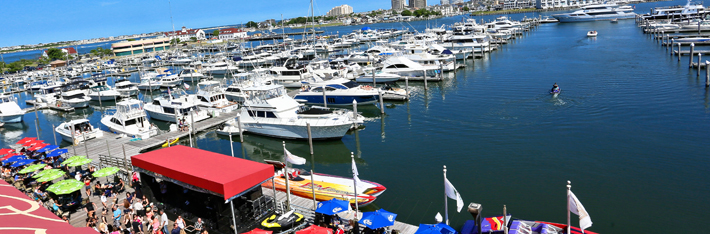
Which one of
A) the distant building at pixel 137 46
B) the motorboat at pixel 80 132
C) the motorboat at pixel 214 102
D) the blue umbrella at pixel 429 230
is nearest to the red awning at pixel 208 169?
the blue umbrella at pixel 429 230

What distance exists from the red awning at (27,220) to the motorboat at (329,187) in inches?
335

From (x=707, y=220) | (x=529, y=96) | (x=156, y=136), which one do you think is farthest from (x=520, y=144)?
(x=156, y=136)

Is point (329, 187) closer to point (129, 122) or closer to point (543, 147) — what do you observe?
point (543, 147)

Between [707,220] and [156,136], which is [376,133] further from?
[707,220]

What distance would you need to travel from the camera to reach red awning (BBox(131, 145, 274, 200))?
50.8ft

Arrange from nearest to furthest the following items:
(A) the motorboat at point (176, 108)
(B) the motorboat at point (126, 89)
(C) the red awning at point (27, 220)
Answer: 1. (C) the red awning at point (27, 220)
2. (A) the motorboat at point (176, 108)
3. (B) the motorboat at point (126, 89)

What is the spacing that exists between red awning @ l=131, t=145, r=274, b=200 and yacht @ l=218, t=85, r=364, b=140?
12237mm

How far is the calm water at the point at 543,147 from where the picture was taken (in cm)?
1933

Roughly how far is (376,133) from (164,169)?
747 inches

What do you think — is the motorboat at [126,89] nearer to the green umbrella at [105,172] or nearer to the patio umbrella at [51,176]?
the patio umbrella at [51,176]

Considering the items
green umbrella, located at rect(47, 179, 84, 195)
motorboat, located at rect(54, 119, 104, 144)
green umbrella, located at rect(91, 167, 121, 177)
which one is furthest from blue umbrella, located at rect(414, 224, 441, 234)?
motorboat, located at rect(54, 119, 104, 144)

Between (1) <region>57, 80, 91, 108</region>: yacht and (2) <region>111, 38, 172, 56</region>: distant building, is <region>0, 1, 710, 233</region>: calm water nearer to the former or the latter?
(1) <region>57, 80, 91, 108</region>: yacht

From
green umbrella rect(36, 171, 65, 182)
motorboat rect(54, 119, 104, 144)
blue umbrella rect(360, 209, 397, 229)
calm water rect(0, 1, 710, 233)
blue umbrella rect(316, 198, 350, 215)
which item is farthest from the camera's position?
motorboat rect(54, 119, 104, 144)

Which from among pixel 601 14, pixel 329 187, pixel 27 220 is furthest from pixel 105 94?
pixel 601 14
